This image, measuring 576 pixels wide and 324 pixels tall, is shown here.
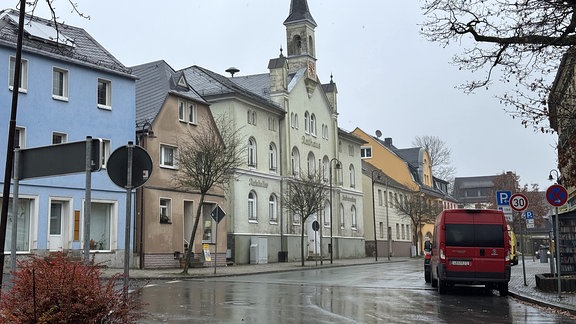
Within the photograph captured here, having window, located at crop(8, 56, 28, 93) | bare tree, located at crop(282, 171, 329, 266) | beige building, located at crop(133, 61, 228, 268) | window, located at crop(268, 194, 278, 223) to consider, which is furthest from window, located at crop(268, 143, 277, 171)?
window, located at crop(8, 56, 28, 93)

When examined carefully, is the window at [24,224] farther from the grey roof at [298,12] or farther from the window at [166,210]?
the grey roof at [298,12]

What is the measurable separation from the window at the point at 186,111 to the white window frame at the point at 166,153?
1958 millimetres

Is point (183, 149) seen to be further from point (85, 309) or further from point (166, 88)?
point (85, 309)

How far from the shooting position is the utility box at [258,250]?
141 ft

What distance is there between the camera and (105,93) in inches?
1282

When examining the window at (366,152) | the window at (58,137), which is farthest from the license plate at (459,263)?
the window at (366,152)

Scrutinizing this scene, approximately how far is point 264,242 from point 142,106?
13.4m

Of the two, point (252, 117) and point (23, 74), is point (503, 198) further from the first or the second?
point (252, 117)

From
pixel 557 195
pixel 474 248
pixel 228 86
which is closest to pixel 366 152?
pixel 228 86

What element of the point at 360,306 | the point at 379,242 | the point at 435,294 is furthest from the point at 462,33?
the point at 379,242

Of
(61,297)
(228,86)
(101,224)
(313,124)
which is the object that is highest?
(228,86)

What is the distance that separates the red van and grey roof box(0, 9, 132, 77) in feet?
52.5

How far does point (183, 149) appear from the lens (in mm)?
34562

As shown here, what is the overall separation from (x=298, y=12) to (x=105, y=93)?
2864 cm
